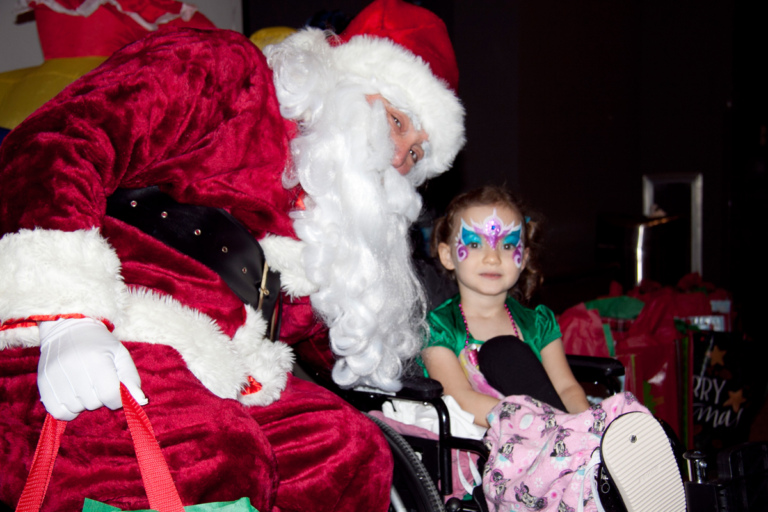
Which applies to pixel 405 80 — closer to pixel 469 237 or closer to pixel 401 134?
pixel 401 134

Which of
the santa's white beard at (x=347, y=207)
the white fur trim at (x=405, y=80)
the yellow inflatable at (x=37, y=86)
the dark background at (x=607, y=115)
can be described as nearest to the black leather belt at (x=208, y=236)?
the santa's white beard at (x=347, y=207)

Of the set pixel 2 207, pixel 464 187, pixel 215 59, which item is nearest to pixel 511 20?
pixel 464 187

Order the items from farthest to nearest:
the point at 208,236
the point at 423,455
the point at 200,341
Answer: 1. the point at 423,455
2. the point at 208,236
3. the point at 200,341

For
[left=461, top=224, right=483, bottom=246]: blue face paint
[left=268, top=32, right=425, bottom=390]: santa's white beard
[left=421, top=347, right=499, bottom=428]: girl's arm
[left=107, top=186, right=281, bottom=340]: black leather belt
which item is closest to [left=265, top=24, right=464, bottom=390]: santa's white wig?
[left=268, top=32, right=425, bottom=390]: santa's white beard

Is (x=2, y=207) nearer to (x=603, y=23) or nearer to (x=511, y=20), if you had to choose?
(x=511, y=20)

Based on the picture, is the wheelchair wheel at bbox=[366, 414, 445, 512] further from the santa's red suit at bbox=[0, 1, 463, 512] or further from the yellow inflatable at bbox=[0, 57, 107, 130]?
the yellow inflatable at bbox=[0, 57, 107, 130]

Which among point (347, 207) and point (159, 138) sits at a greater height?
point (159, 138)

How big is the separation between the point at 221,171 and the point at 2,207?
1.29 ft

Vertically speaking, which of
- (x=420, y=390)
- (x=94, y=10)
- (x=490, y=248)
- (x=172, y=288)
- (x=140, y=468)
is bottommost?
(x=420, y=390)

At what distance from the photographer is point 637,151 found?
5652 mm

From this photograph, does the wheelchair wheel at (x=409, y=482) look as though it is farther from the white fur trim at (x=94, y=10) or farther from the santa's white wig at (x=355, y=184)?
the white fur trim at (x=94, y=10)

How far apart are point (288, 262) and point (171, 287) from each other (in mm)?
273

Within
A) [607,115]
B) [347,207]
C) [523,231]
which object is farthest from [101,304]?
[607,115]

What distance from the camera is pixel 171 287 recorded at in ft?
3.55
